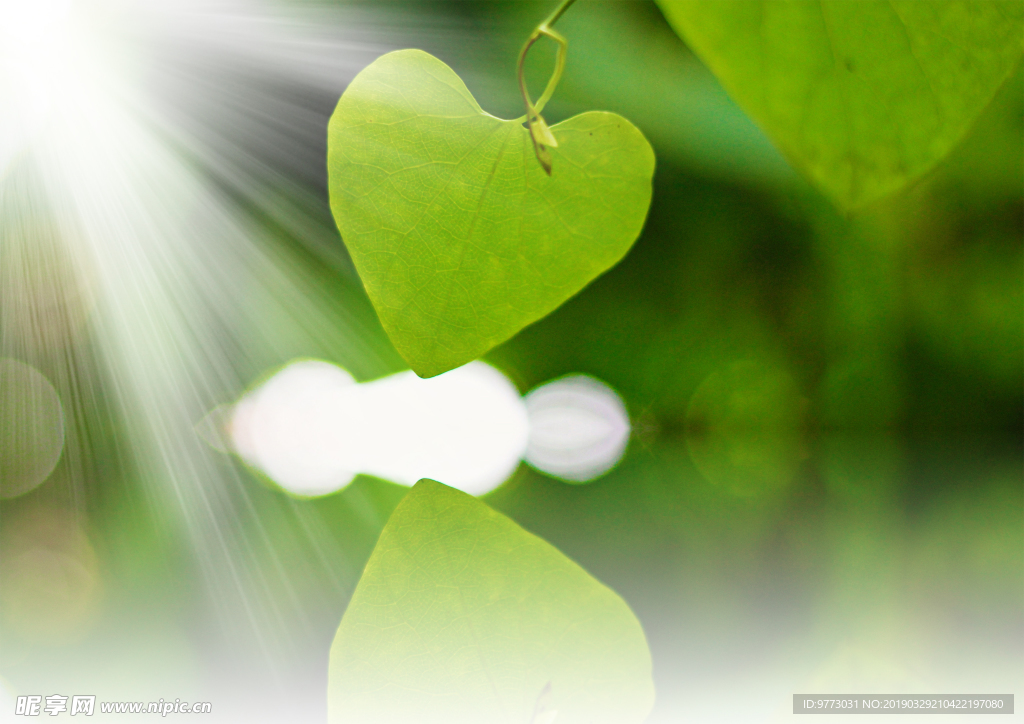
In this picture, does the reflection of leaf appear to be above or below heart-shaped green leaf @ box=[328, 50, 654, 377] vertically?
below

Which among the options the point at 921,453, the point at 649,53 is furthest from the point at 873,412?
the point at 649,53

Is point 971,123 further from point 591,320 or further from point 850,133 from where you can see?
point 591,320
